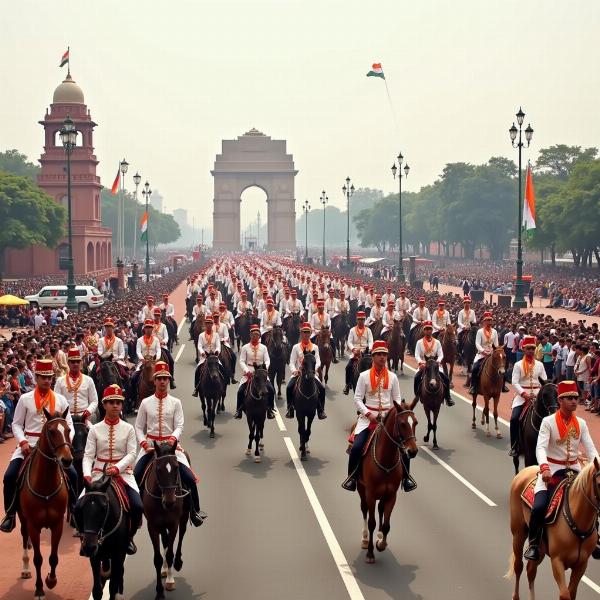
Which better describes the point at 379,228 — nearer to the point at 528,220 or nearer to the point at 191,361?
the point at 528,220

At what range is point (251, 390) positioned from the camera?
1705 centimetres

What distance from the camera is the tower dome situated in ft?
265

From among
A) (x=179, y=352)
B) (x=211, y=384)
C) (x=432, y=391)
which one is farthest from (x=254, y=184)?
(x=432, y=391)

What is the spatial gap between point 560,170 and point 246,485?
101172mm

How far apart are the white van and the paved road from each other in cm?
3308

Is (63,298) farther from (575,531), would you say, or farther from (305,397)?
(575,531)

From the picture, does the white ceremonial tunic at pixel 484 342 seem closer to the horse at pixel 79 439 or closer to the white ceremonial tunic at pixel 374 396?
the white ceremonial tunic at pixel 374 396

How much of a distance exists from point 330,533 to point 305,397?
453 centimetres

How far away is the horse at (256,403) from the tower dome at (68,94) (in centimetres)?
6895

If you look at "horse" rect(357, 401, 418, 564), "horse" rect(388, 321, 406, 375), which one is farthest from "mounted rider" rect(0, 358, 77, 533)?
"horse" rect(388, 321, 406, 375)

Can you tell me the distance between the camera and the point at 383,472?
456 inches

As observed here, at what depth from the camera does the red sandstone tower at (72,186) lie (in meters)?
79.6

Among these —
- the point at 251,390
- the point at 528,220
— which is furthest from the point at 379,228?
the point at 251,390

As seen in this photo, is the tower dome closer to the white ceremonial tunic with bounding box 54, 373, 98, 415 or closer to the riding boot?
the white ceremonial tunic with bounding box 54, 373, 98, 415
